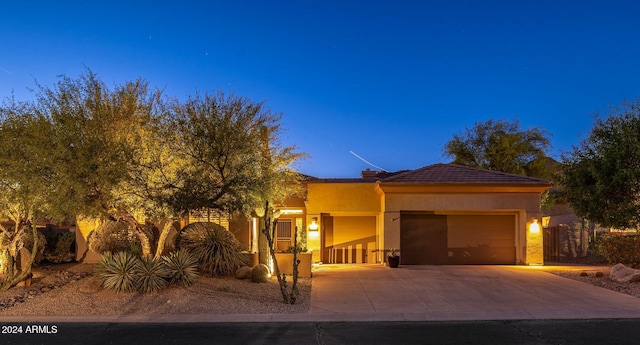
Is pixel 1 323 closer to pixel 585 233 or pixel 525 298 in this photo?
Result: pixel 525 298

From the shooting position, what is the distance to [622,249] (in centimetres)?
1908

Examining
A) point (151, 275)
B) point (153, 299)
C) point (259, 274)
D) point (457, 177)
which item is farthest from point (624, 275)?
point (151, 275)

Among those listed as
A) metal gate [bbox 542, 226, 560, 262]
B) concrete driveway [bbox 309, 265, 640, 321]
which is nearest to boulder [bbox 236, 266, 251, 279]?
concrete driveway [bbox 309, 265, 640, 321]

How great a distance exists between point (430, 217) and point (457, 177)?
2.07 m

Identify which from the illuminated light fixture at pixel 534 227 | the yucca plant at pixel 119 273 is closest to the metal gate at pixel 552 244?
the illuminated light fixture at pixel 534 227

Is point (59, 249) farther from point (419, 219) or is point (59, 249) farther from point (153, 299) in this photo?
point (419, 219)

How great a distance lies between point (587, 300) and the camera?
514 inches

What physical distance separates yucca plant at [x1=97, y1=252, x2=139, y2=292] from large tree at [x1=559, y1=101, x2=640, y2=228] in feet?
45.1

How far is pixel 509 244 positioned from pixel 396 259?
5.44m

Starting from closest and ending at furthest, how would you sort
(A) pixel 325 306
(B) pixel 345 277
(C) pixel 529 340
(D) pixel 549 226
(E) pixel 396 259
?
1. (C) pixel 529 340
2. (A) pixel 325 306
3. (B) pixel 345 277
4. (E) pixel 396 259
5. (D) pixel 549 226

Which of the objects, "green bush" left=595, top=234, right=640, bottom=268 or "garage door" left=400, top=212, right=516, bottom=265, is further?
"garage door" left=400, top=212, right=516, bottom=265

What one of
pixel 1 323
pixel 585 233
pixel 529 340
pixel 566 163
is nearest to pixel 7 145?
pixel 1 323

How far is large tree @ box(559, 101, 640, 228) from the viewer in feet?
52.4

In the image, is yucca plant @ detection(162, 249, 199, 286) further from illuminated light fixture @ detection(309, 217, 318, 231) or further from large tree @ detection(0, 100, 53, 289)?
illuminated light fixture @ detection(309, 217, 318, 231)
